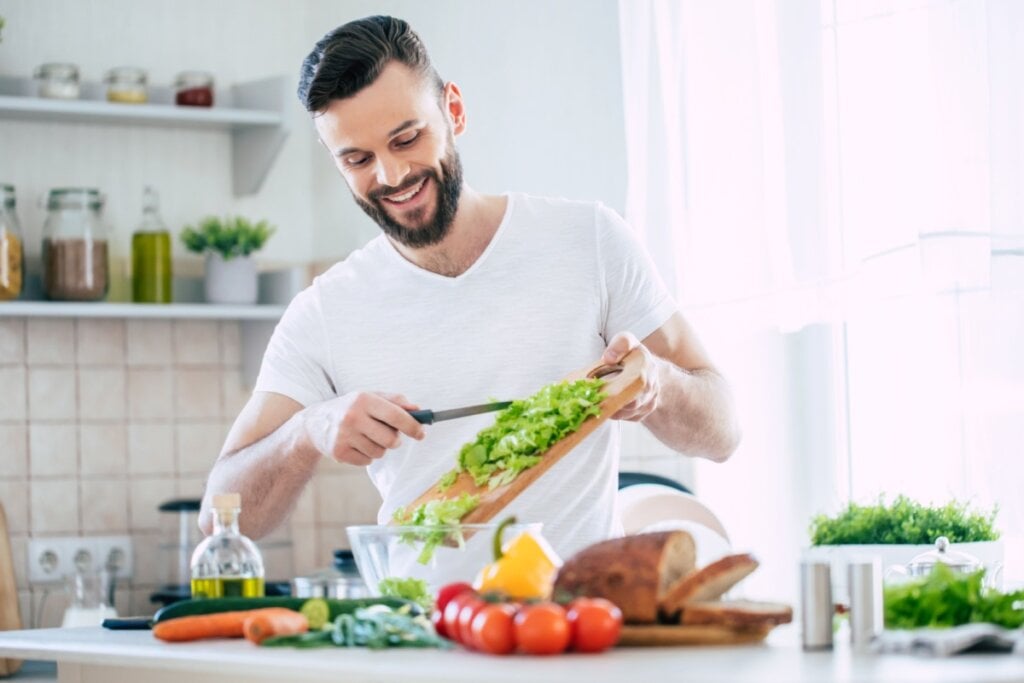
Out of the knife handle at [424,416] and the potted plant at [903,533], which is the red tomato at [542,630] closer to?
the knife handle at [424,416]

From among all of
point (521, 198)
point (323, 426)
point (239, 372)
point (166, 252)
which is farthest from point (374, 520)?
point (323, 426)

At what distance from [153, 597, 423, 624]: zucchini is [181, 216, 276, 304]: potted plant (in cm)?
240

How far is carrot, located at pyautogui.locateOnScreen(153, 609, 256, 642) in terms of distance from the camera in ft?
5.95

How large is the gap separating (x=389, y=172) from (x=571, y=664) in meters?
1.16

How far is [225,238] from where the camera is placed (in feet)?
13.7

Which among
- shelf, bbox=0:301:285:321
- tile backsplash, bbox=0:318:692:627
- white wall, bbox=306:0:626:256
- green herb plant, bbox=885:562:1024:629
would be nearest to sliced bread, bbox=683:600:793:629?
green herb plant, bbox=885:562:1024:629

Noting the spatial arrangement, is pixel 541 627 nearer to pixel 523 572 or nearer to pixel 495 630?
pixel 495 630

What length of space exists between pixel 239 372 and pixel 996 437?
92.7 inches

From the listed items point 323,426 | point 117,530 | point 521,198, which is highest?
point 521,198

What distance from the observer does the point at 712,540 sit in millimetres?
3066

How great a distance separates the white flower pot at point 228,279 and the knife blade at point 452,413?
1929 mm

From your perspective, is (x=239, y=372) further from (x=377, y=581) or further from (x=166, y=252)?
(x=377, y=581)

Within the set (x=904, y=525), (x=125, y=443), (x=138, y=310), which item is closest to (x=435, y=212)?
(x=904, y=525)

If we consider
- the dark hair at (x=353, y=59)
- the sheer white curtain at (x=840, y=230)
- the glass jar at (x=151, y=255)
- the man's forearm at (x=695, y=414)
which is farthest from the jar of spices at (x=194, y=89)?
the man's forearm at (x=695, y=414)
